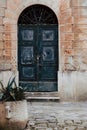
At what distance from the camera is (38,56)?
53.4 ft

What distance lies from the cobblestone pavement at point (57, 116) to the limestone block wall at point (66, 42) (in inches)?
28.1

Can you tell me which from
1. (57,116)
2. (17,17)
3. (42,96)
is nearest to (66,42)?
(17,17)

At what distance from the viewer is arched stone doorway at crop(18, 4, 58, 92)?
1622 centimetres

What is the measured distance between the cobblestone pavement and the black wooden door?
1.05 m

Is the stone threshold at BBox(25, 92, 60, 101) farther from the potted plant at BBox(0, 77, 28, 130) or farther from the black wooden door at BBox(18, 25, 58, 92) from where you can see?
the potted plant at BBox(0, 77, 28, 130)

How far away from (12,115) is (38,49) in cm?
623

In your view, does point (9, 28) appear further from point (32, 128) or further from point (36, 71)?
point (32, 128)

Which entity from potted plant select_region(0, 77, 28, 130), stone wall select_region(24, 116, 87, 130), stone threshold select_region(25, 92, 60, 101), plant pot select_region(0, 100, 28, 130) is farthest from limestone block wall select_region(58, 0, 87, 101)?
plant pot select_region(0, 100, 28, 130)

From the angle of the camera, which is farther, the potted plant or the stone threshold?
the stone threshold

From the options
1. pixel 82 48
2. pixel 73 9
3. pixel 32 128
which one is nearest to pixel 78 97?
pixel 82 48

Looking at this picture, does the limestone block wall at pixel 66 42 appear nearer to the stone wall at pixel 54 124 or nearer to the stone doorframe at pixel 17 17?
the stone doorframe at pixel 17 17

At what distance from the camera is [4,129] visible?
10.3 meters

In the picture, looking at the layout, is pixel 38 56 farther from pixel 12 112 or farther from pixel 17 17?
pixel 12 112

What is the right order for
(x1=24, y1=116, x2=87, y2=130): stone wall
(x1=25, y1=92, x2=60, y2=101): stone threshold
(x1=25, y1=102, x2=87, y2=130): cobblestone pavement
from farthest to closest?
(x1=25, y1=92, x2=60, y2=101): stone threshold → (x1=25, y1=102, x2=87, y2=130): cobblestone pavement → (x1=24, y1=116, x2=87, y2=130): stone wall
